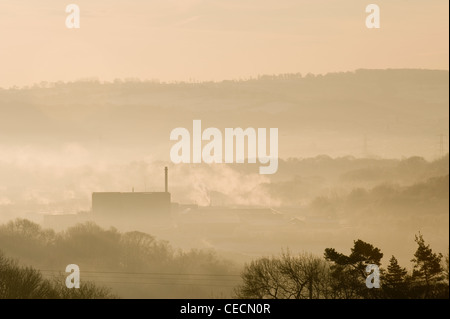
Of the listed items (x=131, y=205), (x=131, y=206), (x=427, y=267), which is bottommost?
Result: (x=427, y=267)

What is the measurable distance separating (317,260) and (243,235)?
72.3 m

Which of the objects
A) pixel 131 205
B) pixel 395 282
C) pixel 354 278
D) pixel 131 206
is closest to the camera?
pixel 395 282

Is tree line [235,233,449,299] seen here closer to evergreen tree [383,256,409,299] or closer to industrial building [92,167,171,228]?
evergreen tree [383,256,409,299]

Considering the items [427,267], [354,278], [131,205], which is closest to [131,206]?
[131,205]

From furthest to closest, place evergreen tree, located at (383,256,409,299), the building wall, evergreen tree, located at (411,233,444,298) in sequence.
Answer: the building wall, evergreen tree, located at (383,256,409,299), evergreen tree, located at (411,233,444,298)

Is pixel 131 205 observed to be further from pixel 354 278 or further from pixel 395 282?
pixel 395 282

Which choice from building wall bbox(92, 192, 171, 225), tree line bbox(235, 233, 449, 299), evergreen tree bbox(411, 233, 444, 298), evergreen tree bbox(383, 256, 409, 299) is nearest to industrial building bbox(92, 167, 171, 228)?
building wall bbox(92, 192, 171, 225)

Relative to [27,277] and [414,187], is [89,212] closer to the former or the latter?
[27,277]

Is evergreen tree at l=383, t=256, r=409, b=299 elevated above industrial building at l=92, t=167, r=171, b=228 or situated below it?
below

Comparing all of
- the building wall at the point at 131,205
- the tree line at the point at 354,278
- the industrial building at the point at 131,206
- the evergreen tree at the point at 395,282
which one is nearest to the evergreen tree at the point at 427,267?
the tree line at the point at 354,278

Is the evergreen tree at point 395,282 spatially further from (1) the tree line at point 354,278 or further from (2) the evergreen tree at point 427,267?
(2) the evergreen tree at point 427,267
